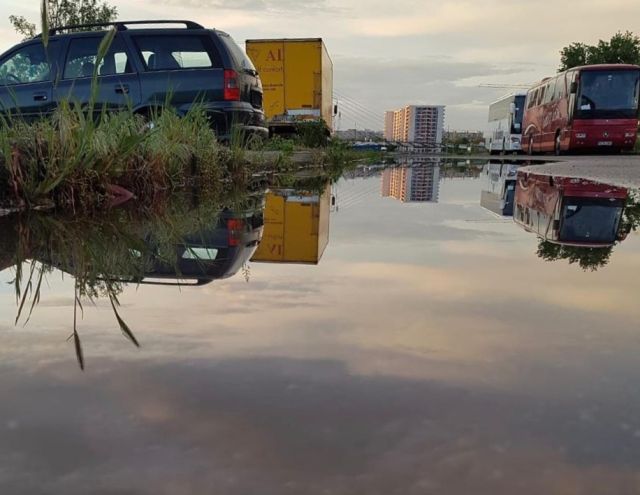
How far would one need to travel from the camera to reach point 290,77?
1892cm

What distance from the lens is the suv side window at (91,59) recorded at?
7.35m

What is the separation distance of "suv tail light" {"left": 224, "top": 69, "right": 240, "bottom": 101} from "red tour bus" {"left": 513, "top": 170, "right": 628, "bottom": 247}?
346 centimetres

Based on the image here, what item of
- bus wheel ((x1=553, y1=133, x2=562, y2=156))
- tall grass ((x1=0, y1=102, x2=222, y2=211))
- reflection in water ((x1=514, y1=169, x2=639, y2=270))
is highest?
bus wheel ((x1=553, y1=133, x2=562, y2=156))

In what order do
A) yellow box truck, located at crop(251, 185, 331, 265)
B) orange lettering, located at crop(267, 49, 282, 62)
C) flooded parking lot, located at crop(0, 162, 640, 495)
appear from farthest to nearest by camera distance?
orange lettering, located at crop(267, 49, 282, 62), yellow box truck, located at crop(251, 185, 331, 265), flooded parking lot, located at crop(0, 162, 640, 495)

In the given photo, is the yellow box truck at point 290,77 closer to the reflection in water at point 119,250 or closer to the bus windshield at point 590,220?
the bus windshield at point 590,220

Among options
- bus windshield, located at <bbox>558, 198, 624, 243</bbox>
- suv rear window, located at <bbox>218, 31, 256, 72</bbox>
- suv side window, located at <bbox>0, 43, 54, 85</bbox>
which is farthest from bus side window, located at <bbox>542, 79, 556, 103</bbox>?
suv side window, located at <bbox>0, 43, 54, 85</bbox>

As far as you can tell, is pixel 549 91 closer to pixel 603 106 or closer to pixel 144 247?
pixel 603 106

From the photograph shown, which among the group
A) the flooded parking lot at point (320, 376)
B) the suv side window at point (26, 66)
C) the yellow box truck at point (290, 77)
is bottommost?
the flooded parking lot at point (320, 376)

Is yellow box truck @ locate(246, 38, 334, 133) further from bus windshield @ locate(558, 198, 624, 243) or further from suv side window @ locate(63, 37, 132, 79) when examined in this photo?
bus windshield @ locate(558, 198, 624, 243)

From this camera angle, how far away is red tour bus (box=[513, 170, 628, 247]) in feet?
12.2

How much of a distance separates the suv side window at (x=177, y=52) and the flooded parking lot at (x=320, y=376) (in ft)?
16.2

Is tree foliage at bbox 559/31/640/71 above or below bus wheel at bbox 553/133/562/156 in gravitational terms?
above

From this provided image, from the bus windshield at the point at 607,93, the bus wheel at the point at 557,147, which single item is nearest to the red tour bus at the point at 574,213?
the bus windshield at the point at 607,93

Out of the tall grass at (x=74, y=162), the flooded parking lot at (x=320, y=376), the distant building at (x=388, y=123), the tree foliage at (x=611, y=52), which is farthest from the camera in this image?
the distant building at (x=388, y=123)
